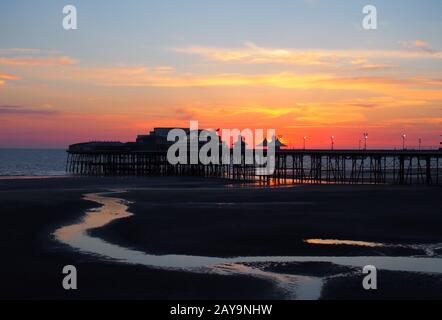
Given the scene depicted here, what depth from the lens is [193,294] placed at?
15.3 metres

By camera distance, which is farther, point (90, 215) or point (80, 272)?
point (90, 215)

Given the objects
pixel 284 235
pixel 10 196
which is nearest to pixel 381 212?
pixel 284 235

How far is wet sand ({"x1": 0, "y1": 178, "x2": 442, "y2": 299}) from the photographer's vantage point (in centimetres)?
1575

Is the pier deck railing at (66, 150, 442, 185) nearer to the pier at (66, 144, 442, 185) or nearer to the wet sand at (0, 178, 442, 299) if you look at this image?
the pier at (66, 144, 442, 185)

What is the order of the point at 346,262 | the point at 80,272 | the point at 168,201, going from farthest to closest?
the point at 168,201 < the point at 346,262 < the point at 80,272

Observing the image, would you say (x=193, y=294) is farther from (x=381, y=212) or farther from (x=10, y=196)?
(x=10, y=196)

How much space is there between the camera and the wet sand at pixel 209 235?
15.8 metres

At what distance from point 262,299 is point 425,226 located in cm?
1419

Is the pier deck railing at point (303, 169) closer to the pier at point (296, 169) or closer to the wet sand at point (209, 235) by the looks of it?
the pier at point (296, 169)

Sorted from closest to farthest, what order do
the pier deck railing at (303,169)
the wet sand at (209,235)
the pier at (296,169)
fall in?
1. the wet sand at (209,235)
2. the pier deck railing at (303,169)
3. the pier at (296,169)

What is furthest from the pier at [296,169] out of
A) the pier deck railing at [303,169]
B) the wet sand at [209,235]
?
the wet sand at [209,235]

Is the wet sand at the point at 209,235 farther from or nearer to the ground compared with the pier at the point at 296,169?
nearer to the ground

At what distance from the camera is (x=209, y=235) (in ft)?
79.6
